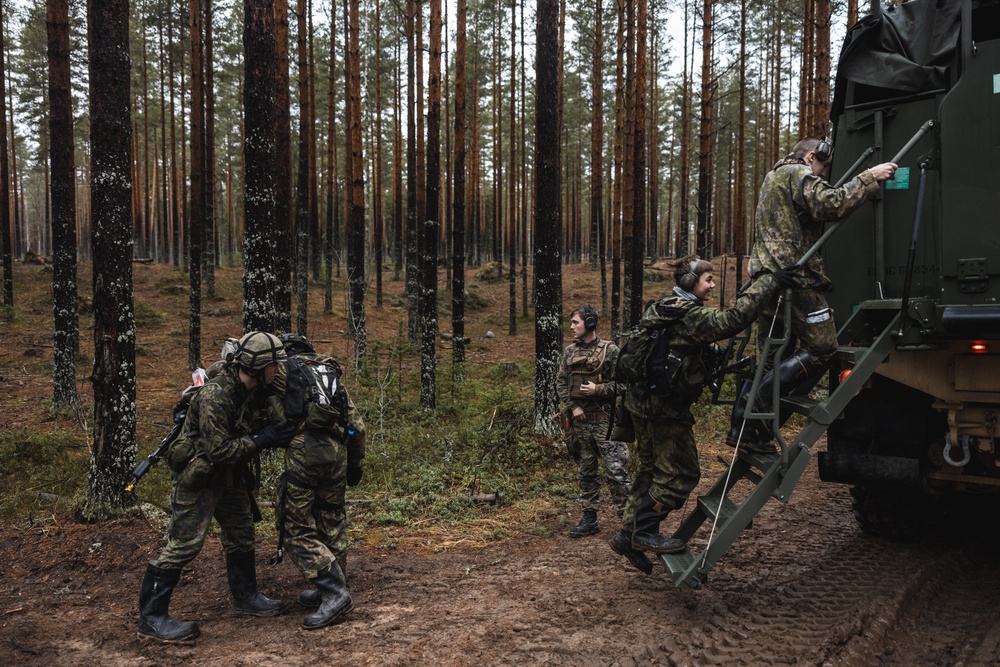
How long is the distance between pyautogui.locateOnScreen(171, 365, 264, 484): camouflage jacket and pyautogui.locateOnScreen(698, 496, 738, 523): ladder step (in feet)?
10.3

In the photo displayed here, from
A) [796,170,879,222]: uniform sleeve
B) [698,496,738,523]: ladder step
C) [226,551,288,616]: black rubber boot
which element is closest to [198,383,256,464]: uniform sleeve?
[226,551,288,616]: black rubber boot

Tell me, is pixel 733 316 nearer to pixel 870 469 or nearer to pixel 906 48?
pixel 870 469

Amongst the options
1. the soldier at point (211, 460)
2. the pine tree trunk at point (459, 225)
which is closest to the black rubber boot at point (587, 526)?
the soldier at point (211, 460)

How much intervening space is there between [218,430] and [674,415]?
3159mm

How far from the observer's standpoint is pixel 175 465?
4.23 m

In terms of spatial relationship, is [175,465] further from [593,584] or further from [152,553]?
[593,584]

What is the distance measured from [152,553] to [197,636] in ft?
6.22

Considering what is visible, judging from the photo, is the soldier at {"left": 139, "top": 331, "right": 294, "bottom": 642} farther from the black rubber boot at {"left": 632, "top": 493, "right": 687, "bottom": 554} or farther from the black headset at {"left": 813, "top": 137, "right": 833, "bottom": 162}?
the black headset at {"left": 813, "top": 137, "right": 833, "bottom": 162}

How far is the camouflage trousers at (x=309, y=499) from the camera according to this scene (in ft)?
14.0

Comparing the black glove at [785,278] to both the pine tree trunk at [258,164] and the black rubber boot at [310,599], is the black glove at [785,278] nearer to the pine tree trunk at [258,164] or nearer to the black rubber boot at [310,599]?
the black rubber boot at [310,599]

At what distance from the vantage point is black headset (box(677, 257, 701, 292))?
4324 mm

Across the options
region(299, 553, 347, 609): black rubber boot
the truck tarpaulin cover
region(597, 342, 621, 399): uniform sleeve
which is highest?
the truck tarpaulin cover

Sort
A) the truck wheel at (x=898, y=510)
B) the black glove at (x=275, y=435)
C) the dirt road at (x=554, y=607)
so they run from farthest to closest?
the truck wheel at (x=898, y=510)
the black glove at (x=275, y=435)
the dirt road at (x=554, y=607)

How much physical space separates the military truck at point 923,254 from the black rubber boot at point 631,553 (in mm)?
1556
